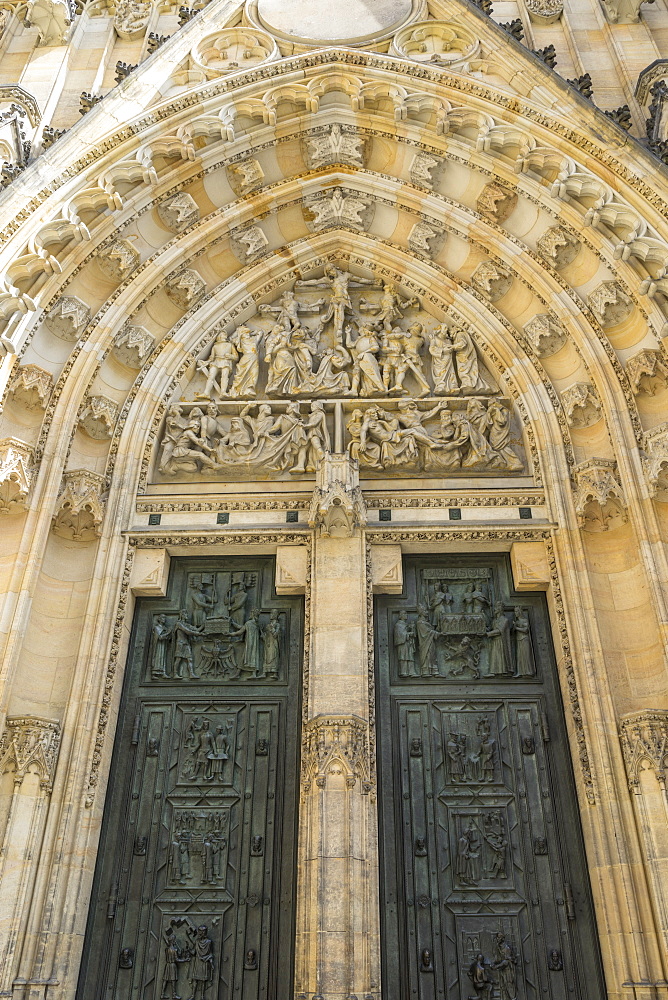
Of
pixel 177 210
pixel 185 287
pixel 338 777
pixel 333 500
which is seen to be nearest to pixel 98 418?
pixel 185 287

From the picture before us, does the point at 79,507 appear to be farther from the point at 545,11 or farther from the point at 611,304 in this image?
the point at 545,11

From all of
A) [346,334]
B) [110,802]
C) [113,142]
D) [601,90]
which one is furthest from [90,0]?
[110,802]

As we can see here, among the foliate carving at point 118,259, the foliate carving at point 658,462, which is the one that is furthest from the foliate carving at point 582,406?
the foliate carving at point 118,259

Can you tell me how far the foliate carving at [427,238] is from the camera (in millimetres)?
9500

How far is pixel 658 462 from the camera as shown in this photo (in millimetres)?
7332

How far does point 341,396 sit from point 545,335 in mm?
2234

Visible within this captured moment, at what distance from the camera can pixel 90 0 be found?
10.8 meters

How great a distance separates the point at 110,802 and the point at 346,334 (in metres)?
5.48

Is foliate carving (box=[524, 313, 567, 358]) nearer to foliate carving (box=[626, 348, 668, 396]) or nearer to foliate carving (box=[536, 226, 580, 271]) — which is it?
foliate carving (box=[536, 226, 580, 271])

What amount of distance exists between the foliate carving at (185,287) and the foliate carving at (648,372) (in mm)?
4667

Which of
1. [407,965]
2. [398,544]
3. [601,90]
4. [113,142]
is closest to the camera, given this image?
[407,965]

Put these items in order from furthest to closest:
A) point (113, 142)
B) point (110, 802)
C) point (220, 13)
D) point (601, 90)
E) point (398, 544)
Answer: point (220, 13) → point (601, 90) → point (113, 142) → point (398, 544) → point (110, 802)

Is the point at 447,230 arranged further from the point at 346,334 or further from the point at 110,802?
the point at 110,802

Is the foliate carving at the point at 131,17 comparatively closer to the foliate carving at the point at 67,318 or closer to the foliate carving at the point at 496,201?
the foliate carving at the point at 67,318
